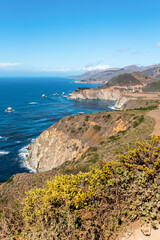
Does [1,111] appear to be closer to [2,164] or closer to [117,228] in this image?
[2,164]

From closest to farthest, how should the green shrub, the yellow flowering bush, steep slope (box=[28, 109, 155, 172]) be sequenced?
the yellow flowering bush < steep slope (box=[28, 109, 155, 172]) < the green shrub

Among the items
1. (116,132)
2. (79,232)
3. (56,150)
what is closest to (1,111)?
(56,150)

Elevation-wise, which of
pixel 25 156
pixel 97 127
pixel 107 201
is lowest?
pixel 25 156

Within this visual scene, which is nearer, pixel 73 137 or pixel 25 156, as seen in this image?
pixel 73 137

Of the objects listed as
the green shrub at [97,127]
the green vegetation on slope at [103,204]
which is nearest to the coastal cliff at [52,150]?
the green shrub at [97,127]

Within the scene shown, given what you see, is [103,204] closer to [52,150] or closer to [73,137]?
[73,137]

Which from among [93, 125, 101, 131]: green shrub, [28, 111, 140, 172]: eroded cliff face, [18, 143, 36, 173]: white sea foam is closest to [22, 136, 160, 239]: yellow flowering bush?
[28, 111, 140, 172]: eroded cliff face

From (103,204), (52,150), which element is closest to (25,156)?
(52,150)

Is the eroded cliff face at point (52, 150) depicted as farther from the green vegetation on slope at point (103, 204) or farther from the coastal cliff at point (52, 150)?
the green vegetation on slope at point (103, 204)

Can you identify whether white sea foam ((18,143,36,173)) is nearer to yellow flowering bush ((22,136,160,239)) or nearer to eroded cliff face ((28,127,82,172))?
eroded cliff face ((28,127,82,172))
